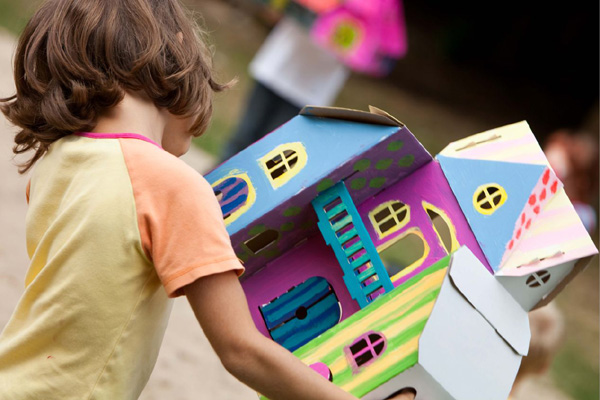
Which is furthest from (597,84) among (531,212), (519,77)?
(531,212)

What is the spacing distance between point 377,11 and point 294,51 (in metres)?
0.56

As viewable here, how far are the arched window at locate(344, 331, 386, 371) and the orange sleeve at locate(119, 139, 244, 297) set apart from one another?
0.32 m

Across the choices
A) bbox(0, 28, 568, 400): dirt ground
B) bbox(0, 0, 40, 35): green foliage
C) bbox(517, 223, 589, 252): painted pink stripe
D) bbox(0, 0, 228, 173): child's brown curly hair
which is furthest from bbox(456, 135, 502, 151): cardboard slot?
bbox(0, 0, 40, 35): green foliage

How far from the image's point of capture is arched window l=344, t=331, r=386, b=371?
1460 mm

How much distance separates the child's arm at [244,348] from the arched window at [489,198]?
553 mm

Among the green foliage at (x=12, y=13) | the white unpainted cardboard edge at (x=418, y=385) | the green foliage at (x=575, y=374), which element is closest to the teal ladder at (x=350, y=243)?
the white unpainted cardboard edge at (x=418, y=385)

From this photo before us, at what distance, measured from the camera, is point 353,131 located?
1.59m

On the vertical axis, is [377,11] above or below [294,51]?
above

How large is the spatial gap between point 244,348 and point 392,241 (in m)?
0.58

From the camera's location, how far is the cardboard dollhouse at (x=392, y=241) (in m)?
1.45

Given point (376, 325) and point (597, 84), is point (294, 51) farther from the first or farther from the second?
point (597, 84)

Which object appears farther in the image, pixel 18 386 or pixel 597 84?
pixel 597 84

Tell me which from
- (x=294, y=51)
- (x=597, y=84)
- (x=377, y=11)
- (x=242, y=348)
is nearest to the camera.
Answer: (x=242, y=348)

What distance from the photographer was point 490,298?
1.52 metres
